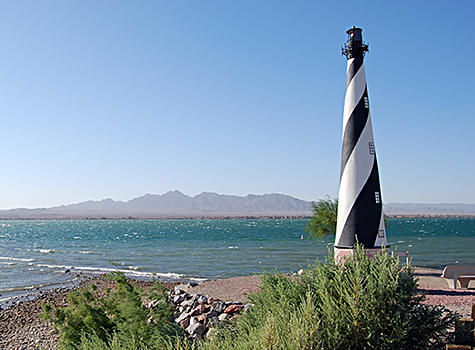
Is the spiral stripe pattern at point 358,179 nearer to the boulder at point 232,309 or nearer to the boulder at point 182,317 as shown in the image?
the boulder at point 232,309

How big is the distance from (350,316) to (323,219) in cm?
1943

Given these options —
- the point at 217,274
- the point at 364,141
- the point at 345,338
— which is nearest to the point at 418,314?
the point at 345,338

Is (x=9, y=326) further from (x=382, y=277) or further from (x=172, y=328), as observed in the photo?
(x=382, y=277)

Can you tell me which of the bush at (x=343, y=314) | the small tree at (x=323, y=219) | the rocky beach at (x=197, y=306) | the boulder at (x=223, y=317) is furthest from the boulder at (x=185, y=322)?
the small tree at (x=323, y=219)

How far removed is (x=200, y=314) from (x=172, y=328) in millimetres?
1983

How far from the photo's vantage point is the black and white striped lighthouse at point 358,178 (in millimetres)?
11805

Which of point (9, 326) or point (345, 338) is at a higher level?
point (345, 338)

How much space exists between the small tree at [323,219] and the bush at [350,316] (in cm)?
1799

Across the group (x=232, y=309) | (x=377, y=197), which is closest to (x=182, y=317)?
(x=232, y=309)

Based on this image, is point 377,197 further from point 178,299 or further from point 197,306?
point 178,299

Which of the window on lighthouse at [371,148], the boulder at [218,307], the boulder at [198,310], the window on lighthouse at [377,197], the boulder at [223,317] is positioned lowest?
the boulder at [198,310]

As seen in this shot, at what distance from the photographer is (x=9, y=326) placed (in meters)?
16.8

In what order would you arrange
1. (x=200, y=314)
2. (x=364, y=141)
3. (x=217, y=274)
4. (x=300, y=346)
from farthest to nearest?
(x=217, y=274) < (x=364, y=141) < (x=200, y=314) < (x=300, y=346)

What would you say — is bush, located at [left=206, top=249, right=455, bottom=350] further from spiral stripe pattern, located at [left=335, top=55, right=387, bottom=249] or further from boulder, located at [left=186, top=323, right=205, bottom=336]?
spiral stripe pattern, located at [left=335, top=55, right=387, bottom=249]
